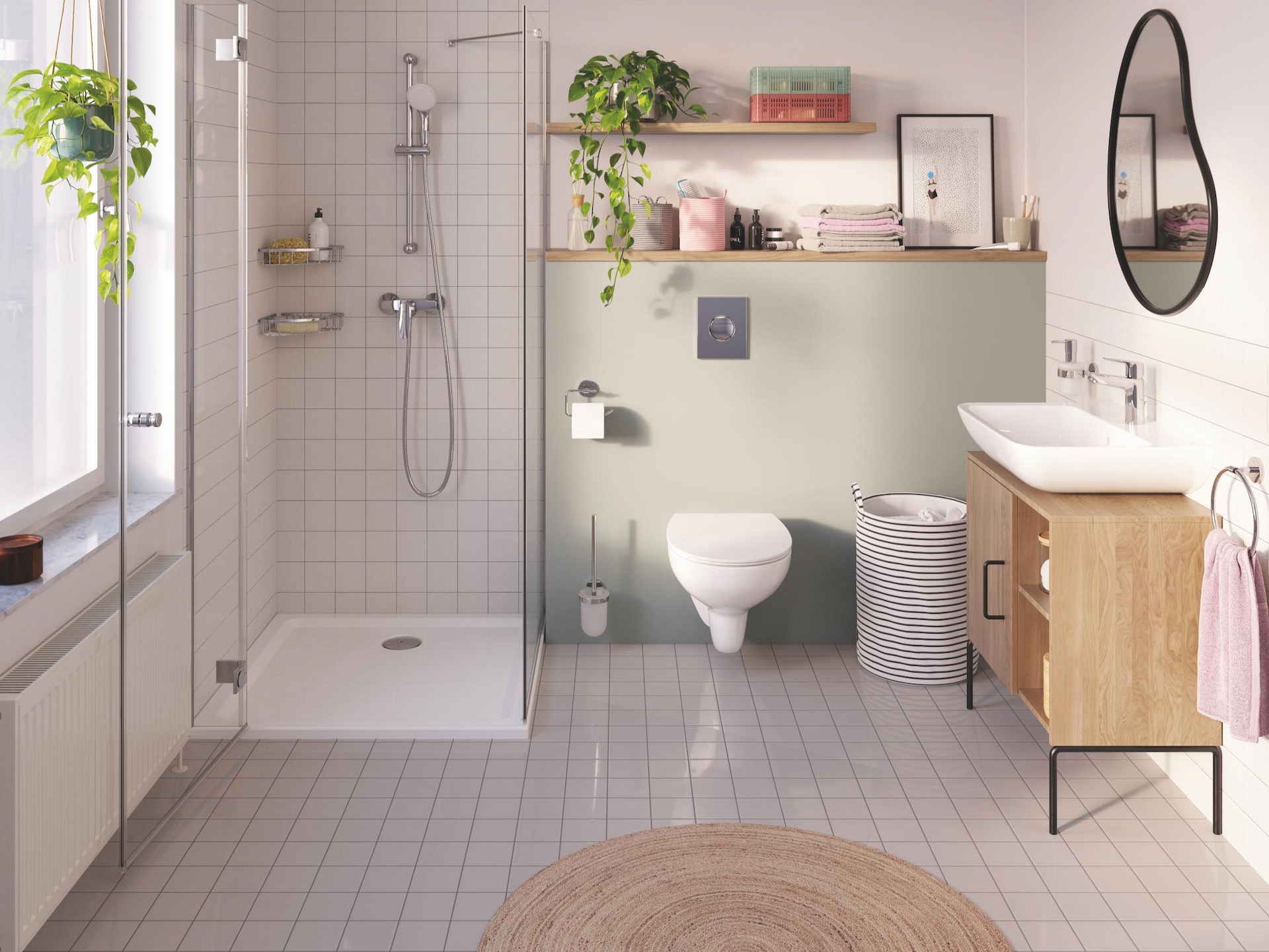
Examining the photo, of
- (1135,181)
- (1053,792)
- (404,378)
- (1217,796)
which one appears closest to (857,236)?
(1135,181)

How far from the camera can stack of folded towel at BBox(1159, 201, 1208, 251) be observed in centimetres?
305

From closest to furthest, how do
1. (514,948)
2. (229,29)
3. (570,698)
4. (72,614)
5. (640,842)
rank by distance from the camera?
(514,948)
(72,614)
(640,842)
(229,29)
(570,698)

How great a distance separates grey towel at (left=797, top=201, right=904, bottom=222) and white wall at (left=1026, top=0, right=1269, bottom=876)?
0.56m

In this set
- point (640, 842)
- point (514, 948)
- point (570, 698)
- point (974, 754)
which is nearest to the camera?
point (514, 948)

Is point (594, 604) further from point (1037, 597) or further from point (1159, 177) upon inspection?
point (1159, 177)

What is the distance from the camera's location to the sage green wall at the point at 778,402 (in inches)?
171

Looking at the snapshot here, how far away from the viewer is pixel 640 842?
3010 millimetres

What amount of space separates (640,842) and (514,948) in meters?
0.53

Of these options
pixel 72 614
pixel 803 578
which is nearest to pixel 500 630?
pixel 803 578

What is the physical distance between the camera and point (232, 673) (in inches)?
139

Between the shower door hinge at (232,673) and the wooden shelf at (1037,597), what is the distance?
218cm

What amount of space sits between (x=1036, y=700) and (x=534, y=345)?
1933 millimetres

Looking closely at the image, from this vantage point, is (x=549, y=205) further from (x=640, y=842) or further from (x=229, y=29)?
(x=640, y=842)

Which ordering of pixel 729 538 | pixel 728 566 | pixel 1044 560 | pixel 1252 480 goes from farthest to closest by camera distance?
pixel 729 538 → pixel 728 566 → pixel 1044 560 → pixel 1252 480
